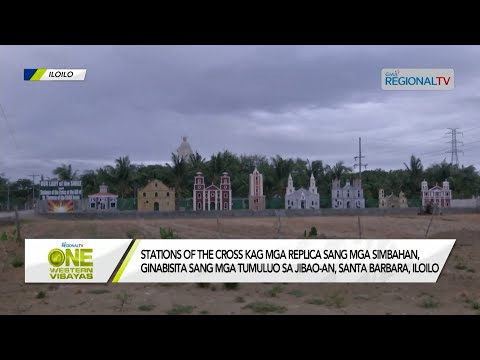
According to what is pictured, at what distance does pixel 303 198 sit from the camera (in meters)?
23.8

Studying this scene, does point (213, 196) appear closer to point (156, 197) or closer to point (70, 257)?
point (156, 197)

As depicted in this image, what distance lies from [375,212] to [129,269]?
72.8 ft

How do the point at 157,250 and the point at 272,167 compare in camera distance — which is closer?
the point at 157,250

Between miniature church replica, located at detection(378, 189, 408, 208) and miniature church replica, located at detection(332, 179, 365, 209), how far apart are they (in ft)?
7.89

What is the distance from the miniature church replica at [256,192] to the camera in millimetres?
19094

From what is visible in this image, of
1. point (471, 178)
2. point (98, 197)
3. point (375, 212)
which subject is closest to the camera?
point (98, 197)

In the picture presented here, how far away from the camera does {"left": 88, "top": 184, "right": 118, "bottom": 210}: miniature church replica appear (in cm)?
1353

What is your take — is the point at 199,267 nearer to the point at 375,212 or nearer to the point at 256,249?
the point at 256,249

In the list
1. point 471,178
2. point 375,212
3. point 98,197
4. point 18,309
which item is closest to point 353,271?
point 18,309

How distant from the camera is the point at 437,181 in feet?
94.4

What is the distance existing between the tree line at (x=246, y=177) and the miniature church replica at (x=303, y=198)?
1.16 feet

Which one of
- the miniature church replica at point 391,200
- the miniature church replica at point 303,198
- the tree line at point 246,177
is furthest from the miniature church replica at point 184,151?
the miniature church replica at point 391,200

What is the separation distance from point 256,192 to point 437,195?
15799 mm

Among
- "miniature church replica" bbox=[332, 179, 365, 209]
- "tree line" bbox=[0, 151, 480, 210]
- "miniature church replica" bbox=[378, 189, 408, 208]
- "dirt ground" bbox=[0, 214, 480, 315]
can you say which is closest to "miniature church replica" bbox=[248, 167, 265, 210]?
"tree line" bbox=[0, 151, 480, 210]
